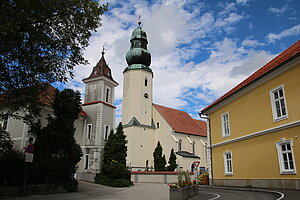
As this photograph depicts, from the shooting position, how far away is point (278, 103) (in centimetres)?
1378

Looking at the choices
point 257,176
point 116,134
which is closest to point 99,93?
point 116,134

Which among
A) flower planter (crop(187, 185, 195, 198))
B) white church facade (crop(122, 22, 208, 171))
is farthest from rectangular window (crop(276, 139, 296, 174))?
white church facade (crop(122, 22, 208, 171))

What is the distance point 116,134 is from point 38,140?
9190 mm

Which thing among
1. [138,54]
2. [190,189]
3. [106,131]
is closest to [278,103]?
[190,189]

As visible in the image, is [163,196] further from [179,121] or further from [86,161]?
[179,121]

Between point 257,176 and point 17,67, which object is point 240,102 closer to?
point 257,176

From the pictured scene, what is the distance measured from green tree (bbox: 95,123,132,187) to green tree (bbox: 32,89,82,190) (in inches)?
223

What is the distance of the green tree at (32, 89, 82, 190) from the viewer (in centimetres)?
1430

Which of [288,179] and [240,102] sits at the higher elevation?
[240,102]

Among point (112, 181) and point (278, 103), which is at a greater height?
point (278, 103)

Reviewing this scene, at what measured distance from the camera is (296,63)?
12367 millimetres

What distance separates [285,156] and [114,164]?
1370 cm

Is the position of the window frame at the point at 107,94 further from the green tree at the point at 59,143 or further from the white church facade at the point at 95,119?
the green tree at the point at 59,143

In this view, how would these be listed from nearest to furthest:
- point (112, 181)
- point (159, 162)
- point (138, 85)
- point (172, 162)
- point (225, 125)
A: point (225, 125)
point (112, 181)
point (159, 162)
point (172, 162)
point (138, 85)
